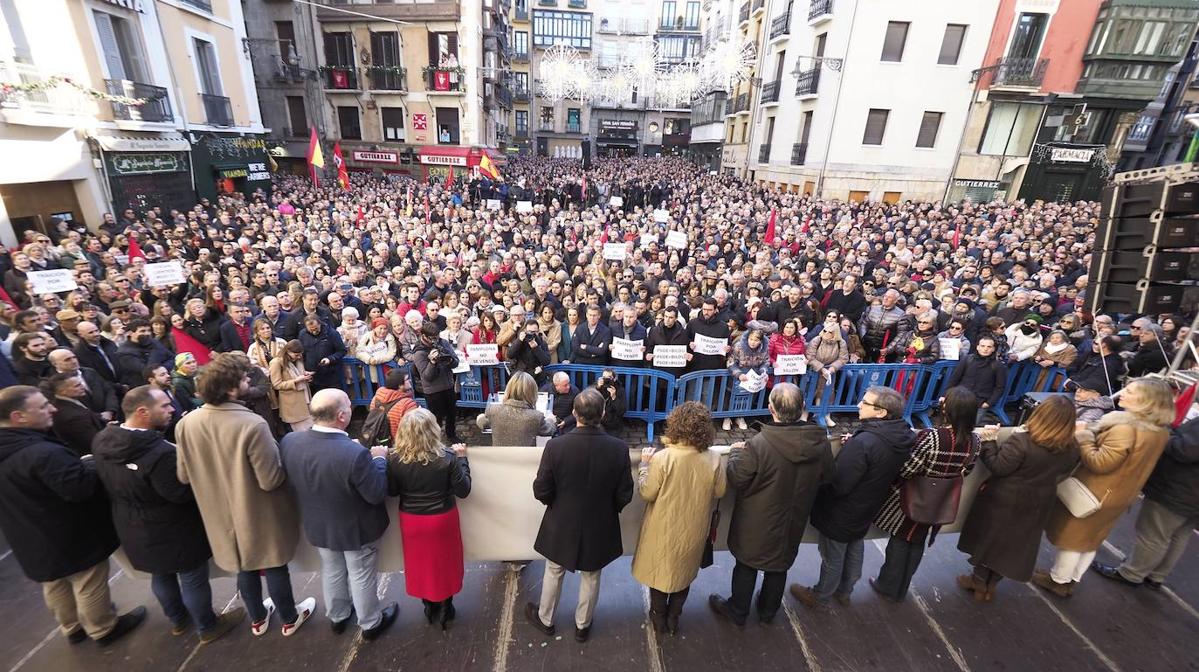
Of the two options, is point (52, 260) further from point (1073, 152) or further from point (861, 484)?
point (1073, 152)

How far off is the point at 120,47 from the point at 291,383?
52.5ft

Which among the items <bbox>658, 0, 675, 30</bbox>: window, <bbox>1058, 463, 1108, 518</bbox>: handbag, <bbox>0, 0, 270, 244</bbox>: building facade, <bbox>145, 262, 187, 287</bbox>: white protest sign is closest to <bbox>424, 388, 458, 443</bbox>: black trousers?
<bbox>145, 262, 187, 287</bbox>: white protest sign

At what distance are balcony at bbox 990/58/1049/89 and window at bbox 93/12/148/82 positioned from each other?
31680mm

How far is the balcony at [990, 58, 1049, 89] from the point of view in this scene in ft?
71.7

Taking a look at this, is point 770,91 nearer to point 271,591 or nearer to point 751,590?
point 751,590

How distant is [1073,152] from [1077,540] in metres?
29.2

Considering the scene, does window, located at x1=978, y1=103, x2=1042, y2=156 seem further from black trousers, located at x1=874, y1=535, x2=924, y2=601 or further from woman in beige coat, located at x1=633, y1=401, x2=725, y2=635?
woman in beige coat, located at x1=633, y1=401, x2=725, y2=635

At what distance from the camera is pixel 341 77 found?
A: 2766cm

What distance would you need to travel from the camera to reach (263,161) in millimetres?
20984

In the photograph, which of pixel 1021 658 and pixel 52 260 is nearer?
pixel 1021 658

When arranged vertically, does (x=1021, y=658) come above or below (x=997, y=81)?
below

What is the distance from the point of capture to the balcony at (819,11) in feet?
76.2

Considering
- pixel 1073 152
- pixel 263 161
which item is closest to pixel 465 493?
pixel 263 161

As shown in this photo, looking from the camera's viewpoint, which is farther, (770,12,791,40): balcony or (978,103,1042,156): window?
(770,12,791,40): balcony
